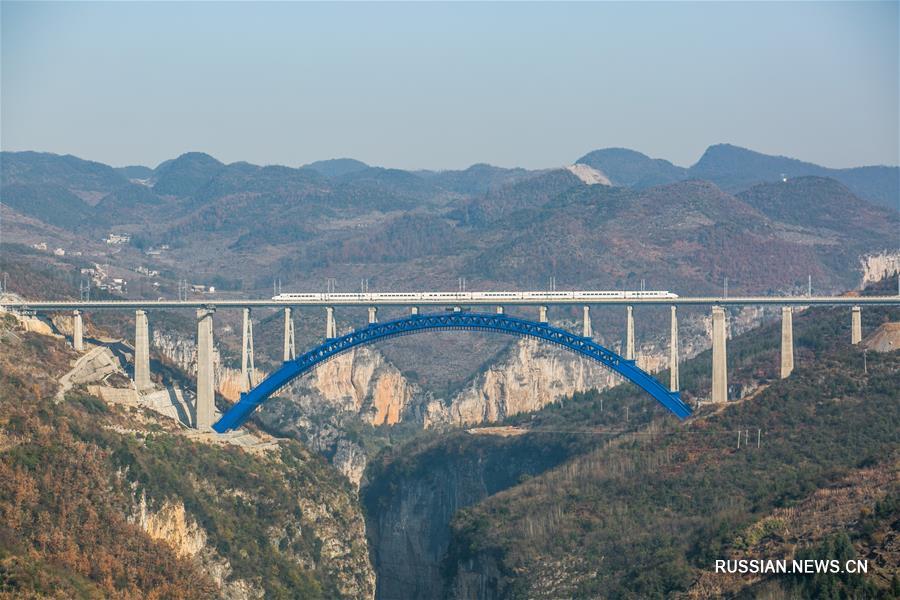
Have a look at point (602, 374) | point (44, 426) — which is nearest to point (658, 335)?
point (602, 374)

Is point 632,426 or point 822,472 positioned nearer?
point 822,472

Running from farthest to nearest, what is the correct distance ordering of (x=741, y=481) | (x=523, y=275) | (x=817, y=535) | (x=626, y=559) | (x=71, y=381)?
(x=523, y=275) < (x=71, y=381) < (x=741, y=481) < (x=626, y=559) < (x=817, y=535)

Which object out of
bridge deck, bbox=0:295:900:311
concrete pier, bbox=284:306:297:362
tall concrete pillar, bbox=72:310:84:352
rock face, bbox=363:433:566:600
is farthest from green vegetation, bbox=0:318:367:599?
concrete pier, bbox=284:306:297:362

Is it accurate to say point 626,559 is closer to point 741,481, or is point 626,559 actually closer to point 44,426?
point 741,481

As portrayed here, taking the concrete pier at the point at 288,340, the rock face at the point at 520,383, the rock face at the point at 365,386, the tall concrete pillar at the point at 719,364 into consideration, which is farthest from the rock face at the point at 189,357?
the tall concrete pillar at the point at 719,364

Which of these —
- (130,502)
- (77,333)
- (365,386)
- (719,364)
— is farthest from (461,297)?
(365,386)

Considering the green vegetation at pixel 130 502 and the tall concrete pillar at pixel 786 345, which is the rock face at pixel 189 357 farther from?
the tall concrete pillar at pixel 786 345
